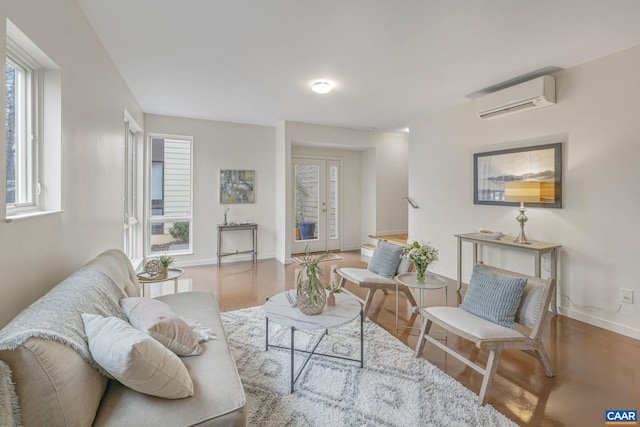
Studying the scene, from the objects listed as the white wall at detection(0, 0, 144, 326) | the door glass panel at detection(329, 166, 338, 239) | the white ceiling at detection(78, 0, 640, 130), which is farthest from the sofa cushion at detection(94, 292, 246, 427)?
the door glass panel at detection(329, 166, 338, 239)

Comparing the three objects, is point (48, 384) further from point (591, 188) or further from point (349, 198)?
point (349, 198)

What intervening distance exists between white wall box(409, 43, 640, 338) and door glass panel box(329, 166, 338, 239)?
10.6ft

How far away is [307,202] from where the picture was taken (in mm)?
6699

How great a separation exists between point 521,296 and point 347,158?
510 cm

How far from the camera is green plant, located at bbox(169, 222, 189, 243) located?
5441 mm

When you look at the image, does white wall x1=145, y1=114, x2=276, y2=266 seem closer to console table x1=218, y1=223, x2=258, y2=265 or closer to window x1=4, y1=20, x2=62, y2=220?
console table x1=218, y1=223, x2=258, y2=265

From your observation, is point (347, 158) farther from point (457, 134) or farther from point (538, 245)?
point (538, 245)

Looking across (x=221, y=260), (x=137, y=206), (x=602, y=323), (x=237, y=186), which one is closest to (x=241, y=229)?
(x=221, y=260)

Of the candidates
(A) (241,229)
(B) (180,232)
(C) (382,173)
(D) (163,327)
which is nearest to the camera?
(D) (163,327)

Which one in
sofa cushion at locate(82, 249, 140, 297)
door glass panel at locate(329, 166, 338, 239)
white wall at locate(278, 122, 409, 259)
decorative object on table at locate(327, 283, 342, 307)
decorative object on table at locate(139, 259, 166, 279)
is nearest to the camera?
sofa cushion at locate(82, 249, 140, 297)

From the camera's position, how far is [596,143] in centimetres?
300

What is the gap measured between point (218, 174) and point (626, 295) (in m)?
5.56

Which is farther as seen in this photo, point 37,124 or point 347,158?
point 347,158

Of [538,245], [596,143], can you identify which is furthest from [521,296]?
[596,143]
